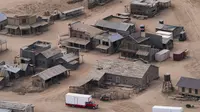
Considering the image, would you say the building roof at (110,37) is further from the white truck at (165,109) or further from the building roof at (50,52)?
the white truck at (165,109)

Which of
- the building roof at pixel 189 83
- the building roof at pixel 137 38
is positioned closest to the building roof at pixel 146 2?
the building roof at pixel 137 38

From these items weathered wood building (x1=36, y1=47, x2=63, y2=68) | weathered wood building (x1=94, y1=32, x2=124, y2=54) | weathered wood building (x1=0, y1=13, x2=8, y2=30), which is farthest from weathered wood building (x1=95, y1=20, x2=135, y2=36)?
weathered wood building (x1=0, y1=13, x2=8, y2=30)

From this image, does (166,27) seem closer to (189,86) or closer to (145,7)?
(145,7)

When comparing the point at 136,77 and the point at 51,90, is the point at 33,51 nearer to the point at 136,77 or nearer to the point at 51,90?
the point at 51,90

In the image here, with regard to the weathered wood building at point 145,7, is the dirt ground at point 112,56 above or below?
below

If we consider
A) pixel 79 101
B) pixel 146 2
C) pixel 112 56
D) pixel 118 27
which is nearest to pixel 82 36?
pixel 118 27

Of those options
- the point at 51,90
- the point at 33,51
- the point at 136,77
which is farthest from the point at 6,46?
the point at 136,77
